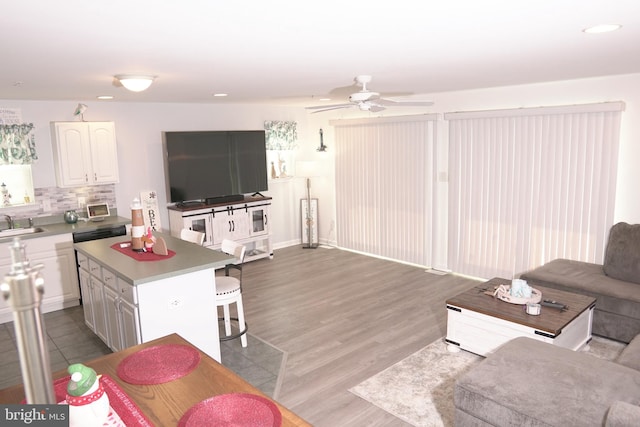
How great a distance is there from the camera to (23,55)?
2.71 metres

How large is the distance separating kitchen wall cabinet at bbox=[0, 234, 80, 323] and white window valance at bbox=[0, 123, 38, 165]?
40.3 inches

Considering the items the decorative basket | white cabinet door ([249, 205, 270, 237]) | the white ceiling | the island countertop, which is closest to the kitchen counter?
the island countertop

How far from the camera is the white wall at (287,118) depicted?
4.55 m

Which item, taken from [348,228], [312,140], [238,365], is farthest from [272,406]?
[312,140]

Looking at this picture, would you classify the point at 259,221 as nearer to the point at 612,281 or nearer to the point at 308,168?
the point at 308,168

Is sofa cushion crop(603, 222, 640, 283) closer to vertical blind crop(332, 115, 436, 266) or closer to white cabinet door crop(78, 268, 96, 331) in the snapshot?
vertical blind crop(332, 115, 436, 266)

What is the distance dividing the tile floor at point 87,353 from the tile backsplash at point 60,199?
1.28 meters

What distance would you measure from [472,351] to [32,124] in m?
5.21

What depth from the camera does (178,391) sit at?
175cm

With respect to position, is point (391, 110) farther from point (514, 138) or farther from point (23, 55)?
point (23, 55)

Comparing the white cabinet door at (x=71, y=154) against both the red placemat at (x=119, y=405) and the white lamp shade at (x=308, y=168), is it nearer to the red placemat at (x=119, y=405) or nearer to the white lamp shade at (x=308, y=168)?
the white lamp shade at (x=308, y=168)

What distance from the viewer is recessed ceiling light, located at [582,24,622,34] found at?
7.69 feet

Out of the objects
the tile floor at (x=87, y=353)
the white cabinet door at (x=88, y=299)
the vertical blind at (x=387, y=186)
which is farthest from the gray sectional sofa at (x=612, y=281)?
the white cabinet door at (x=88, y=299)

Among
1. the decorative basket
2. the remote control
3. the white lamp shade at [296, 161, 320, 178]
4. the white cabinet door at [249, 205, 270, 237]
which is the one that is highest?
the white lamp shade at [296, 161, 320, 178]
